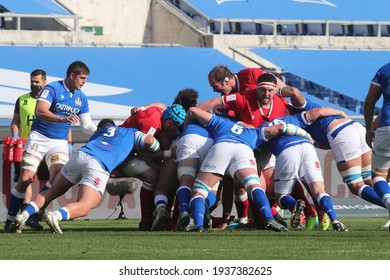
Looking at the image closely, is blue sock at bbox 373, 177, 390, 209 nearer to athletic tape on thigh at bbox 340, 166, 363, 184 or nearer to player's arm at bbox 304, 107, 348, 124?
athletic tape on thigh at bbox 340, 166, 363, 184

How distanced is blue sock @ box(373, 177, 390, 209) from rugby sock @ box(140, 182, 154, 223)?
282 centimetres

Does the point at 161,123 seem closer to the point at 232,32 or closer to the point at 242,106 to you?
the point at 242,106

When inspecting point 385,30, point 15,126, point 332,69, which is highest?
point 385,30

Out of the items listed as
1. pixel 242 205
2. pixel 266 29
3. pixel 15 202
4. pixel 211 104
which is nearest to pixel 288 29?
pixel 266 29

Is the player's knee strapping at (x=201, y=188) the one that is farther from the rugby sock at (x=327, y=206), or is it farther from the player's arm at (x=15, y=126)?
the player's arm at (x=15, y=126)

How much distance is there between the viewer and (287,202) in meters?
12.8

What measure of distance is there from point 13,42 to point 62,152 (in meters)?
15.5

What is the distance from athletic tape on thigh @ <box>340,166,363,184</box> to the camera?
13.3 m

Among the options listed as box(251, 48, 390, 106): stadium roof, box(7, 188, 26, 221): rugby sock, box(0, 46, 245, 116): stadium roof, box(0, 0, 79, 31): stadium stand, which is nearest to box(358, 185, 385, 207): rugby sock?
box(7, 188, 26, 221): rugby sock

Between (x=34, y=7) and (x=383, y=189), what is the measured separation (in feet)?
66.2

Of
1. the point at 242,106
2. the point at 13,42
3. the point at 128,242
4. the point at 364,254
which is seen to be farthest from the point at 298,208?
the point at 13,42

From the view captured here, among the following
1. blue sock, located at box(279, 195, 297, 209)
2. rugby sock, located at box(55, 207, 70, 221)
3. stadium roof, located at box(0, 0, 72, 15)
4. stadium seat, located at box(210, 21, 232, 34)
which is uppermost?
stadium roof, located at box(0, 0, 72, 15)

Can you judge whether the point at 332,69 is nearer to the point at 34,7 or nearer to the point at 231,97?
the point at 34,7

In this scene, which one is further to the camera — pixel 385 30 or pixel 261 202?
pixel 385 30
